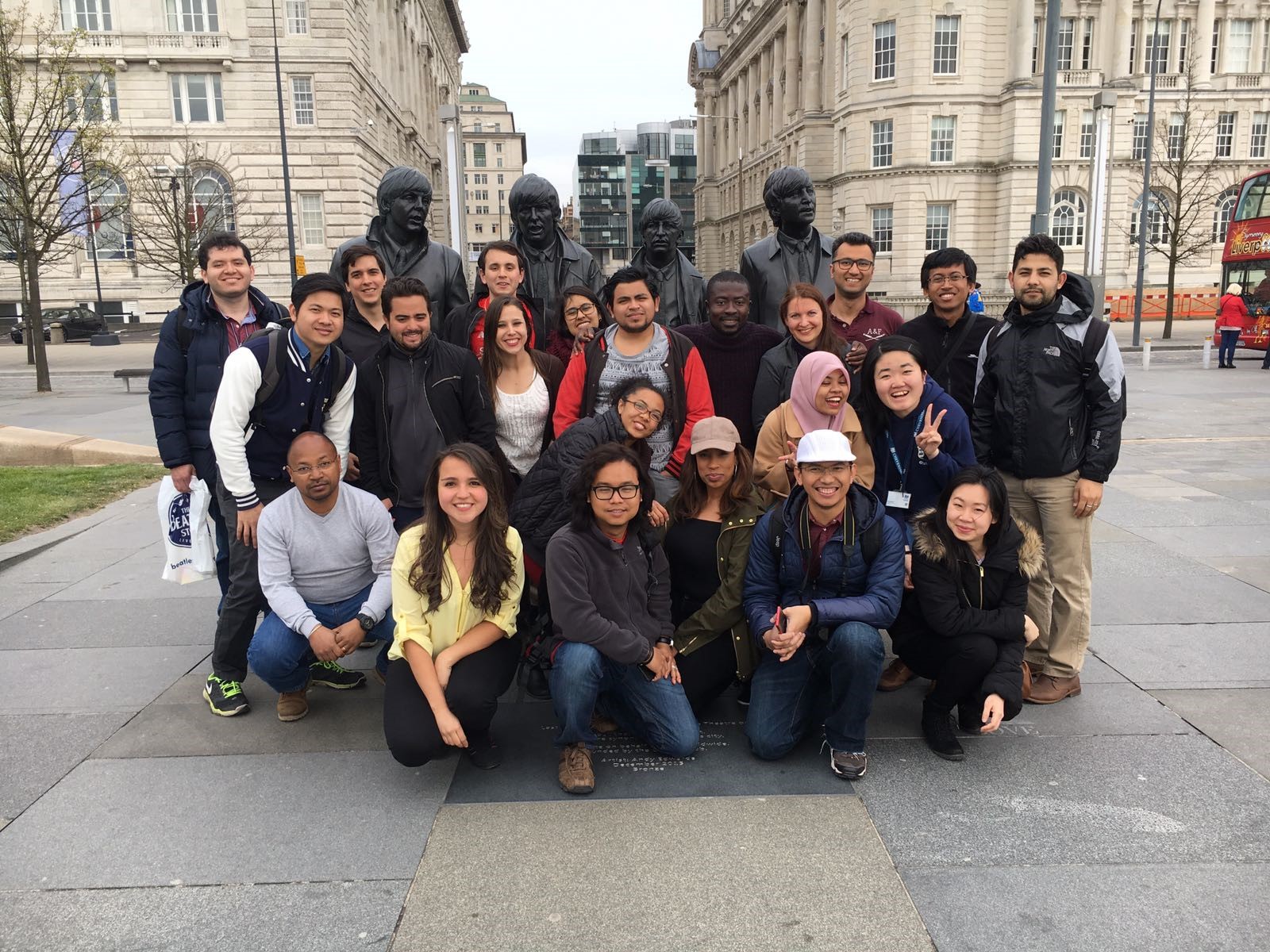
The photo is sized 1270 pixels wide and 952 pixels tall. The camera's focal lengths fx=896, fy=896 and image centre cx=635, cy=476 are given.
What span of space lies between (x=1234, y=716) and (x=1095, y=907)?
6.15ft

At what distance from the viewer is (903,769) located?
3740 mm

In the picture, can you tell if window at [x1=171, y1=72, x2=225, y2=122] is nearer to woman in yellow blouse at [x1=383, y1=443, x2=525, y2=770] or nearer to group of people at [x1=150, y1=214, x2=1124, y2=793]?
group of people at [x1=150, y1=214, x2=1124, y2=793]

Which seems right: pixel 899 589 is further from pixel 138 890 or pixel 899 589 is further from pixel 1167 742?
pixel 138 890

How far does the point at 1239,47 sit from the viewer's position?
47031mm

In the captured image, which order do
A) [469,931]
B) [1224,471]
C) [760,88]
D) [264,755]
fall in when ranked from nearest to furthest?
[469,931] < [264,755] < [1224,471] < [760,88]

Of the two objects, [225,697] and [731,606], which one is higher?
[731,606]

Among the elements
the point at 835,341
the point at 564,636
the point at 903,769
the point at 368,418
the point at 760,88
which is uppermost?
the point at 760,88

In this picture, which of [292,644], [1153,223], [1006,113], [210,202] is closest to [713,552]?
[292,644]

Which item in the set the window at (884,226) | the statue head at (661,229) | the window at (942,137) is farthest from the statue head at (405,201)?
the window at (942,137)

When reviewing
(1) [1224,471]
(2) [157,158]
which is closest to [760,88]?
(2) [157,158]

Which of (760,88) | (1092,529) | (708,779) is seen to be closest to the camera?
(708,779)

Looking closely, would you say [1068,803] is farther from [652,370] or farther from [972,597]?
[652,370]

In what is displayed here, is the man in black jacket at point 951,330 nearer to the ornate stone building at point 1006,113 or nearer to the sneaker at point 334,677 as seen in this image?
the sneaker at point 334,677

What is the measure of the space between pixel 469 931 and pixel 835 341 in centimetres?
317
